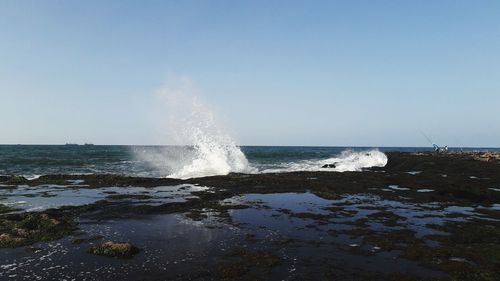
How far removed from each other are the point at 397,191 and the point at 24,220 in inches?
961

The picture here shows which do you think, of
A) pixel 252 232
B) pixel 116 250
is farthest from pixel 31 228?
pixel 252 232

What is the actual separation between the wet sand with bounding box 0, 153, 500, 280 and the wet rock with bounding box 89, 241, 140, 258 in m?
0.23

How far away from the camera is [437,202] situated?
2456 cm

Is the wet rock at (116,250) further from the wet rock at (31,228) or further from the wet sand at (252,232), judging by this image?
the wet rock at (31,228)

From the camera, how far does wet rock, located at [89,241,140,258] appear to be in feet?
41.7

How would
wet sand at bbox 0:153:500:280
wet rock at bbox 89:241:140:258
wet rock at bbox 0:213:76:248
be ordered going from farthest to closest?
wet rock at bbox 0:213:76:248, wet rock at bbox 89:241:140:258, wet sand at bbox 0:153:500:280

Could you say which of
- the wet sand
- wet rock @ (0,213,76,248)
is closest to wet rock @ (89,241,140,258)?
the wet sand

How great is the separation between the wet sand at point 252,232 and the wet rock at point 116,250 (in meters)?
0.23

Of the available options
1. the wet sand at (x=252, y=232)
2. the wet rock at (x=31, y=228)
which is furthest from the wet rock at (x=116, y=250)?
the wet rock at (x=31, y=228)

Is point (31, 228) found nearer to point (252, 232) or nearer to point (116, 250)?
point (116, 250)

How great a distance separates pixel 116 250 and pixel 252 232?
561cm

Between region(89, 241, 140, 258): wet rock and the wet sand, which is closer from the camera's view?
the wet sand

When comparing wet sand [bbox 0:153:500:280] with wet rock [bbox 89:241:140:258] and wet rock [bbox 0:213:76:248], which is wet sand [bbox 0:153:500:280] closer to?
wet rock [bbox 0:213:76:248]

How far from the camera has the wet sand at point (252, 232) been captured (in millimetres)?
11492
